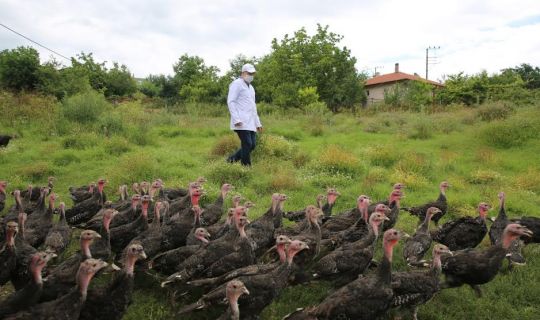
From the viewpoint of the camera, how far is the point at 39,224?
6.72 metres

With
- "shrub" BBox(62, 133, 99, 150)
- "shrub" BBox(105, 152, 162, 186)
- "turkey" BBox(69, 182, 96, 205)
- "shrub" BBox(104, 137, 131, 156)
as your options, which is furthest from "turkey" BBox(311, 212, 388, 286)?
"shrub" BBox(62, 133, 99, 150)

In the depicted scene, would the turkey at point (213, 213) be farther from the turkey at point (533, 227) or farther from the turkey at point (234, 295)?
the turkey at point (533, 227)

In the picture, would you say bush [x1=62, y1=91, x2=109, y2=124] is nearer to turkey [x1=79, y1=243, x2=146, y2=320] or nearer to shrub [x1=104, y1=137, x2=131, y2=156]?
shrub [x1=104, y1=137, x2=131, y2=156]

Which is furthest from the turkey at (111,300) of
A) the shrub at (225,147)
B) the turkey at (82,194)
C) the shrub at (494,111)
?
the shrub at (494,111)

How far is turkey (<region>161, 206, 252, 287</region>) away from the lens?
5.03 m

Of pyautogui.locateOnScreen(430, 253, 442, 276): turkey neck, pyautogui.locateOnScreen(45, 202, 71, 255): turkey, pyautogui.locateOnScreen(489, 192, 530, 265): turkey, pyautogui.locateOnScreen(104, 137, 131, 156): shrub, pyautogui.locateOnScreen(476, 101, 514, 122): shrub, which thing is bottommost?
pyautogui.locateOnScreen(489, 192, 530, 265): turkey

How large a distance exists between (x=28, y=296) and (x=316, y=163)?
8613 millimetres

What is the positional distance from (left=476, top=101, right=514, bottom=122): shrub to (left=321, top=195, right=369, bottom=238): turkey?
14.8m

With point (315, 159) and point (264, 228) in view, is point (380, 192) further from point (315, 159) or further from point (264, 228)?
point (264, 228)

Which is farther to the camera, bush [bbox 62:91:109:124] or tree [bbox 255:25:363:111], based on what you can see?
tree [bbox 255:25:363:111]

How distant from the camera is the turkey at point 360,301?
424cm

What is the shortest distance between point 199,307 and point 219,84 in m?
40.3

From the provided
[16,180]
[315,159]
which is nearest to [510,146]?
[315,159]

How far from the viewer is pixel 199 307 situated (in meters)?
4.44
